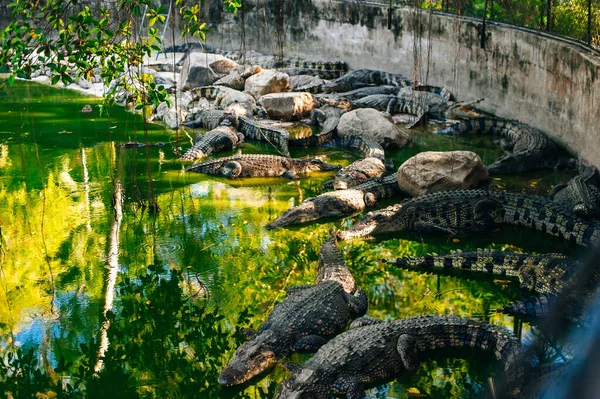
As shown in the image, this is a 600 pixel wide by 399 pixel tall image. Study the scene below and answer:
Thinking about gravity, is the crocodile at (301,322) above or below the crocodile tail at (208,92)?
below

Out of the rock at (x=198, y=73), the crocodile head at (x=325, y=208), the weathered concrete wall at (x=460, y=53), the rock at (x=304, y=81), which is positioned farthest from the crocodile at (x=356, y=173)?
the rock at (x=198, y=73)

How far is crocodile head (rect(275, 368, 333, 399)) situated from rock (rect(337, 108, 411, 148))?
6.48m

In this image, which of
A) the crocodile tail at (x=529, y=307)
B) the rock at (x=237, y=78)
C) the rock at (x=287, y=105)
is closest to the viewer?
the crocodile tail at (x=529, y=307)

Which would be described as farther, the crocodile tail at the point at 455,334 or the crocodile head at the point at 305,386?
the crocodile tail at the point at 455,334

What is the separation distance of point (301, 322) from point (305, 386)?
2.68ft

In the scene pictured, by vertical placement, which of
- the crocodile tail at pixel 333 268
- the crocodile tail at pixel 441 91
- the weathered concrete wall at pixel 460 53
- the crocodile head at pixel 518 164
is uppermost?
the weathered concrete wall at pixel 460 53

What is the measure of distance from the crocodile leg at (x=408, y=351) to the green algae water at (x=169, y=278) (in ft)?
0.23

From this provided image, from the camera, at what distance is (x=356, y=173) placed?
29.0 ft

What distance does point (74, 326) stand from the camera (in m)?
5.48

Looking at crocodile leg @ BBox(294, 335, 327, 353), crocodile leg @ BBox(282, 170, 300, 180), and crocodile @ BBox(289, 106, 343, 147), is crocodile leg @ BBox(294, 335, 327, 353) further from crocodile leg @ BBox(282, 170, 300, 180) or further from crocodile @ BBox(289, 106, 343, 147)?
crocodile @ BBox(289, 106, 343, 147)

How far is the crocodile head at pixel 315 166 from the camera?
9484 millimetres

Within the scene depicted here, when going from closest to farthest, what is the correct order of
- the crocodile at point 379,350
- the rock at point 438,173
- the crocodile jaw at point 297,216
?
the crocodile at point 379,350 < the crocodile jaw at point 297,216 < the rock at point 438,173

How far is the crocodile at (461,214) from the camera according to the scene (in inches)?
283

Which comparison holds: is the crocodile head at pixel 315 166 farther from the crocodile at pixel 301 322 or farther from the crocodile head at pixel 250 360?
the crocodile head at pixel 250 360
